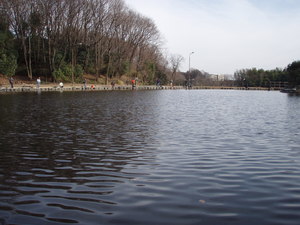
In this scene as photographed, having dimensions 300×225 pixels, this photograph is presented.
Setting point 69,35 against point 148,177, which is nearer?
point 148,177

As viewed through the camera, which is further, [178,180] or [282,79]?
[282,79]

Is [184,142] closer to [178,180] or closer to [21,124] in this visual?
[178,180]

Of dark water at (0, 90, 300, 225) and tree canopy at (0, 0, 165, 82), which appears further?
tree canopy at (0, 0, 165, 82)

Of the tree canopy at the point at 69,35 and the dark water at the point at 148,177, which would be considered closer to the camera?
the dark water at the point at 148,177

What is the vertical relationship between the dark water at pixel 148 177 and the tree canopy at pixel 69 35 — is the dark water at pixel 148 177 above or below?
below

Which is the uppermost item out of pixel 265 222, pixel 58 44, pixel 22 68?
pixel 58 44

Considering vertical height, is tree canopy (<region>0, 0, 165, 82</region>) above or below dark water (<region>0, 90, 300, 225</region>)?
above

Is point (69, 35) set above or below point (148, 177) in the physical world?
above

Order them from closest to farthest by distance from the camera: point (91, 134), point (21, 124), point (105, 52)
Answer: point (91, 134) < point (21, 124) < point (105, 52)

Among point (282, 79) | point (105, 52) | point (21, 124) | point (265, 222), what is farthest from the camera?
point (282, 79)

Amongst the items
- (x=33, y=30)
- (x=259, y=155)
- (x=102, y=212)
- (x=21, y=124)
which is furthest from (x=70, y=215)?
(x=33, y=30)

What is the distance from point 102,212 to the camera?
4.84 m

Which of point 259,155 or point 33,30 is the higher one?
point 33,30

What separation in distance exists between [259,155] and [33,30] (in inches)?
2153
